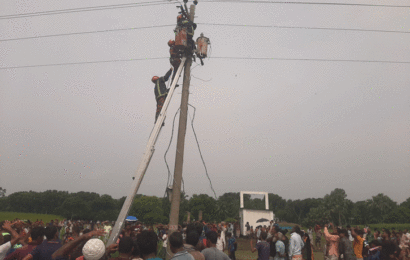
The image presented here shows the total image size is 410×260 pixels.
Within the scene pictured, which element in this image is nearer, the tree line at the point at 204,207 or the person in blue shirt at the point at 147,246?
the person in blue shirt at the point at 147,246

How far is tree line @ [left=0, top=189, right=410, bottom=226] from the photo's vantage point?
248 feet

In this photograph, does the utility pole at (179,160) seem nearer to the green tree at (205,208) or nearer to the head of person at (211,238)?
the head of person at (211,238)

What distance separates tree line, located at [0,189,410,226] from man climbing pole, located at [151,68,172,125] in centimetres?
5220

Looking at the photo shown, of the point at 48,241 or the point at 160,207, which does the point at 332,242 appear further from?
the point at 160,207

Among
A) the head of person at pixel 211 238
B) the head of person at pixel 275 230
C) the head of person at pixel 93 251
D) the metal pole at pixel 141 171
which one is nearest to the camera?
the head of person at pixel 93 251

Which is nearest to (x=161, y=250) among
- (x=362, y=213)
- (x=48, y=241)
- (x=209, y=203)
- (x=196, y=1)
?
(x=48, y=241)

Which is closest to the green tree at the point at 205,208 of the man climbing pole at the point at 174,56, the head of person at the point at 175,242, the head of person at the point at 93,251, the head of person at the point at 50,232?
the man climbing pole at the point at 174,56

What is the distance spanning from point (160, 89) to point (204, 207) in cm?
6515

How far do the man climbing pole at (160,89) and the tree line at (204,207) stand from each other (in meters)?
52.2

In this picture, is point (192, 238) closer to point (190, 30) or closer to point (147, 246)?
point (147, 246)

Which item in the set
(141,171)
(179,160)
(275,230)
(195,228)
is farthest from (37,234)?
(275,230)

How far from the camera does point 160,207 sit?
92500mm

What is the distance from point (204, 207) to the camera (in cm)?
7200

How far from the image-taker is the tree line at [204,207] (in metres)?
75.5
